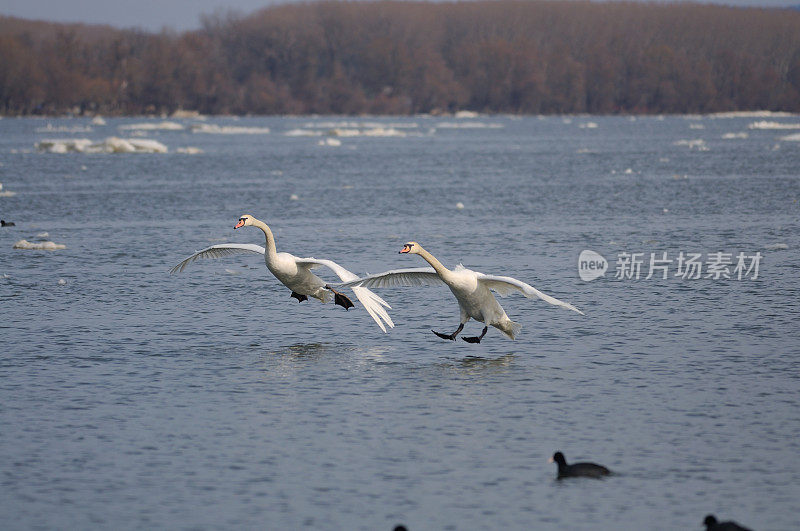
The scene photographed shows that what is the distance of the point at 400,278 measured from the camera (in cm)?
1567

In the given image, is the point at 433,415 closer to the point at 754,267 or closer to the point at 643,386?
the point at 643,386

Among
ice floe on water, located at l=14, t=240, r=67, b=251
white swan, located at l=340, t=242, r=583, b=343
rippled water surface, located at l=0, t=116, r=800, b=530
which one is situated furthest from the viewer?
ice floe on water, located at l=14, t=240, r=67, b=251

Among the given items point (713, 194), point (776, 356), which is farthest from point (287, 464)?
point (713, 194)

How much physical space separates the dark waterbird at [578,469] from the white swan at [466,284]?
4058 mm

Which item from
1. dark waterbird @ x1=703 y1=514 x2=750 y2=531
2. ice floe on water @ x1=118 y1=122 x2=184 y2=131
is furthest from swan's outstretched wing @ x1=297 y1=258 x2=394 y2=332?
ice floe on water @ x1=118 y1=122 x2=184 y2=131

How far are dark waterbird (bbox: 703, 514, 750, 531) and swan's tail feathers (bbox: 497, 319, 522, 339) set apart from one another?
6760 mm

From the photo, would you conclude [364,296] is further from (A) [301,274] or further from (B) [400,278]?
(A) [301,274]

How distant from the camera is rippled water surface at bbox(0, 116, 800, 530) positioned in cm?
955

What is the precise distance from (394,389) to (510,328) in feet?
9.17

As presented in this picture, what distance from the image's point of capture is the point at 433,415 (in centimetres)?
1205

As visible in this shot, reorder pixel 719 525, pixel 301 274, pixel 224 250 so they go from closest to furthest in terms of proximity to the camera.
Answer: pixel 719 525, pixel 301 274, pixel 224 250

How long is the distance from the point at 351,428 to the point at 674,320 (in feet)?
23.5

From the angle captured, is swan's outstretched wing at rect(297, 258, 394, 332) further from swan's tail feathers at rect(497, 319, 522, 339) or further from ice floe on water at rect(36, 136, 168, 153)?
ice floe on water at rect(36, 136, 168, 153)

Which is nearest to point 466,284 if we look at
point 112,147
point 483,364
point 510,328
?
point 483,364
